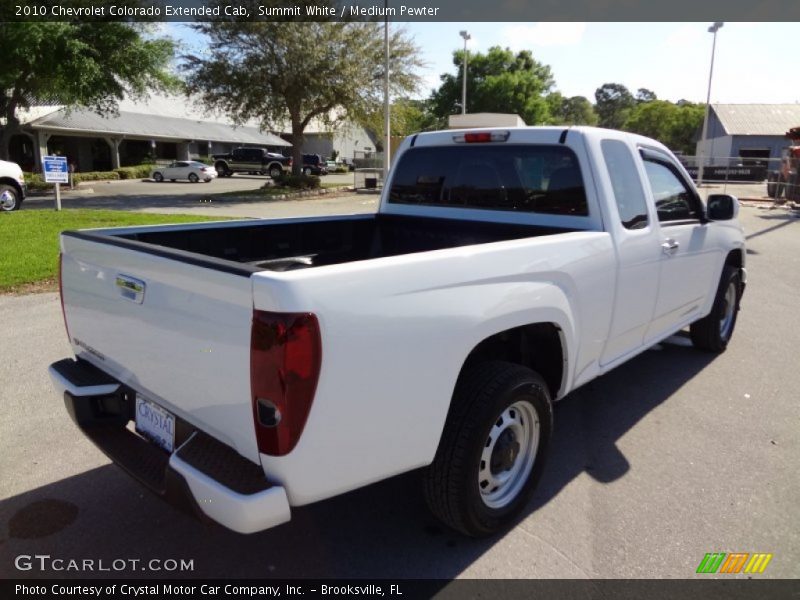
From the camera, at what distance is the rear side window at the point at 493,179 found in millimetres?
3654

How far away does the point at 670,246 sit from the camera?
13.3ft

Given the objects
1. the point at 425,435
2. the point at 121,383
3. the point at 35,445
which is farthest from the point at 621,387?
the point at 35,445

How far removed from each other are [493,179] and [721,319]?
9.95ft

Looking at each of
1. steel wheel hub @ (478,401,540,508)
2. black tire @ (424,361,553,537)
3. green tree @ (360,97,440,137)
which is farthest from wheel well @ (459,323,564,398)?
green tree @ (360,97,440,137)

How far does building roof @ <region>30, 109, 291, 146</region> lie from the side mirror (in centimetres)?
2822

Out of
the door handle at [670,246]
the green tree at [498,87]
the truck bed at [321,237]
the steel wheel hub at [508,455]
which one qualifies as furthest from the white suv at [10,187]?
the green tree at [498,87]

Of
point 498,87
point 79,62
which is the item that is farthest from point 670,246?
point 498,87

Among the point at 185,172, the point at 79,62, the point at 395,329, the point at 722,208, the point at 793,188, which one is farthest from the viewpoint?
the point at 185,172

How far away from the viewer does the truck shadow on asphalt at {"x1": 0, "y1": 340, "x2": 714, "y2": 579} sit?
8.93 ft

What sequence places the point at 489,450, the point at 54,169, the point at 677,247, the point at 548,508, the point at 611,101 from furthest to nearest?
the point at 611,101, the point at 54,169, the point at 677,247, the point at 548,508, the point at 489,450

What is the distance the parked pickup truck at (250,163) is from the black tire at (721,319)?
39.2 metres

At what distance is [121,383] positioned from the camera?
2836mm

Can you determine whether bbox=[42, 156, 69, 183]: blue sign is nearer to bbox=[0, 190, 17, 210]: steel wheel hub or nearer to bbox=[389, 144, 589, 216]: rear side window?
bbox=[0, 190, 17, 210]: steel wheel hub

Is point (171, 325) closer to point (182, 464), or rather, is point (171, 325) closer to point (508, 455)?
point (182, 464)
